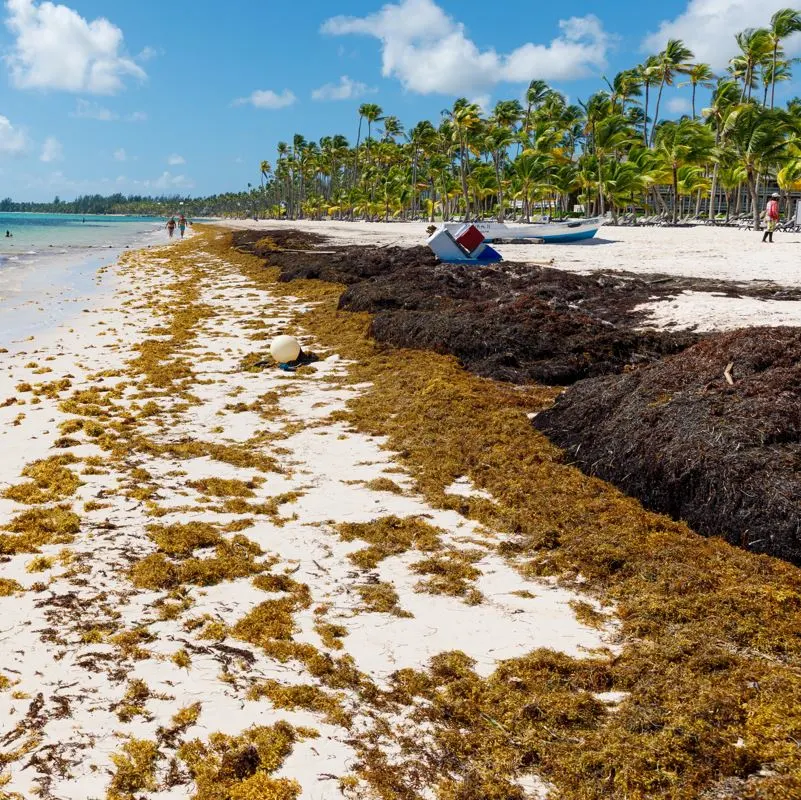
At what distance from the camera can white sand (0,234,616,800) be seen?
2.95m

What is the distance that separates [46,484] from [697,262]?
73.0 ft

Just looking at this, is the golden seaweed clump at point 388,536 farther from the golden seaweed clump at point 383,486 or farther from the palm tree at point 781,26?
the palm tree at point 781,26

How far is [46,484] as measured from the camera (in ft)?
18.9

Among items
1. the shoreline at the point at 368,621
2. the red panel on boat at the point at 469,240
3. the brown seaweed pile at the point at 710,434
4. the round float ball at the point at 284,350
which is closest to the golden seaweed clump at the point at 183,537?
the shoreline at the point at 368,621

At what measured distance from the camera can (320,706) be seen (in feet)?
10.5

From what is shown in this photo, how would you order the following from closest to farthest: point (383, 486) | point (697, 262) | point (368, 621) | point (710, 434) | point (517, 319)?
point (368, 621) < point (710, 434) < point (383, 486) < point (517, 319) < point (697, 262)

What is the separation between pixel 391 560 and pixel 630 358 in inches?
268

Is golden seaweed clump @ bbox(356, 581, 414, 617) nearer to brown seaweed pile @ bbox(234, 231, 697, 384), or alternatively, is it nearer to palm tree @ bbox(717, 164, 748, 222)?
brown seaweed pile @ bbox(234, 231, 697, 384)

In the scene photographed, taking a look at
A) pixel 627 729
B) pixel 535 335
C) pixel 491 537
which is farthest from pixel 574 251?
pixel 627 729

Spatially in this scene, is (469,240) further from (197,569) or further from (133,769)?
(133,769)

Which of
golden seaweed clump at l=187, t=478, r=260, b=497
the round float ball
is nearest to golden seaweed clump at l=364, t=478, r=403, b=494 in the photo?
golden seaweed clump at l=187, t=478, r=260, b=497

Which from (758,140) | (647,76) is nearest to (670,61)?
(647,76)

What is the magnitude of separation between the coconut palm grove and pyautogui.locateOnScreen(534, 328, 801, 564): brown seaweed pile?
34.6 m

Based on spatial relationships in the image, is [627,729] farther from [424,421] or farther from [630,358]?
[630,358]
